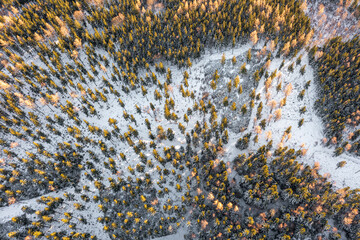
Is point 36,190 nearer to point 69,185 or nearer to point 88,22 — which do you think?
point 69,185

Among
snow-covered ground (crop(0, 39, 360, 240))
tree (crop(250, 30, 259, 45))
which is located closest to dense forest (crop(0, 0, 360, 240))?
snow-covered ground (crop(0, 39, 360, 240))

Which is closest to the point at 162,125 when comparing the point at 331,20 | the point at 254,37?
the point at 254,37

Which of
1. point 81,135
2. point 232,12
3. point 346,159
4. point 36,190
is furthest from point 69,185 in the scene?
point 232,12

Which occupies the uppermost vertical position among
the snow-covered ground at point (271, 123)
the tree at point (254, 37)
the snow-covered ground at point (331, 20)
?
the snow-covered ground at point (331, 20)

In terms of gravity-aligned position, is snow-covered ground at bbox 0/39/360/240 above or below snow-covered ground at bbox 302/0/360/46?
below

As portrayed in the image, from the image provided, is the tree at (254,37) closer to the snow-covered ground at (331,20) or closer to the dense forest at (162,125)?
the dense forest at (162,125)

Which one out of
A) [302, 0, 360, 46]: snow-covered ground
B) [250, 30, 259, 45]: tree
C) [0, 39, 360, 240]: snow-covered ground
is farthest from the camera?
[302, 0, 360, 46]: snow-covered ground

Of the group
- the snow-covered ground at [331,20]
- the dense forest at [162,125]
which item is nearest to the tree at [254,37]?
the dense forest at [162,125]

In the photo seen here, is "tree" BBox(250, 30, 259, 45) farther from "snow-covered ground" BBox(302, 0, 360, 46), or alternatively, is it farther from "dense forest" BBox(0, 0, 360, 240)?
"snow-covered ground" BBox(302, 0, 360, 46)

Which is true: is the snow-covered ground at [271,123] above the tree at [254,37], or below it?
below
